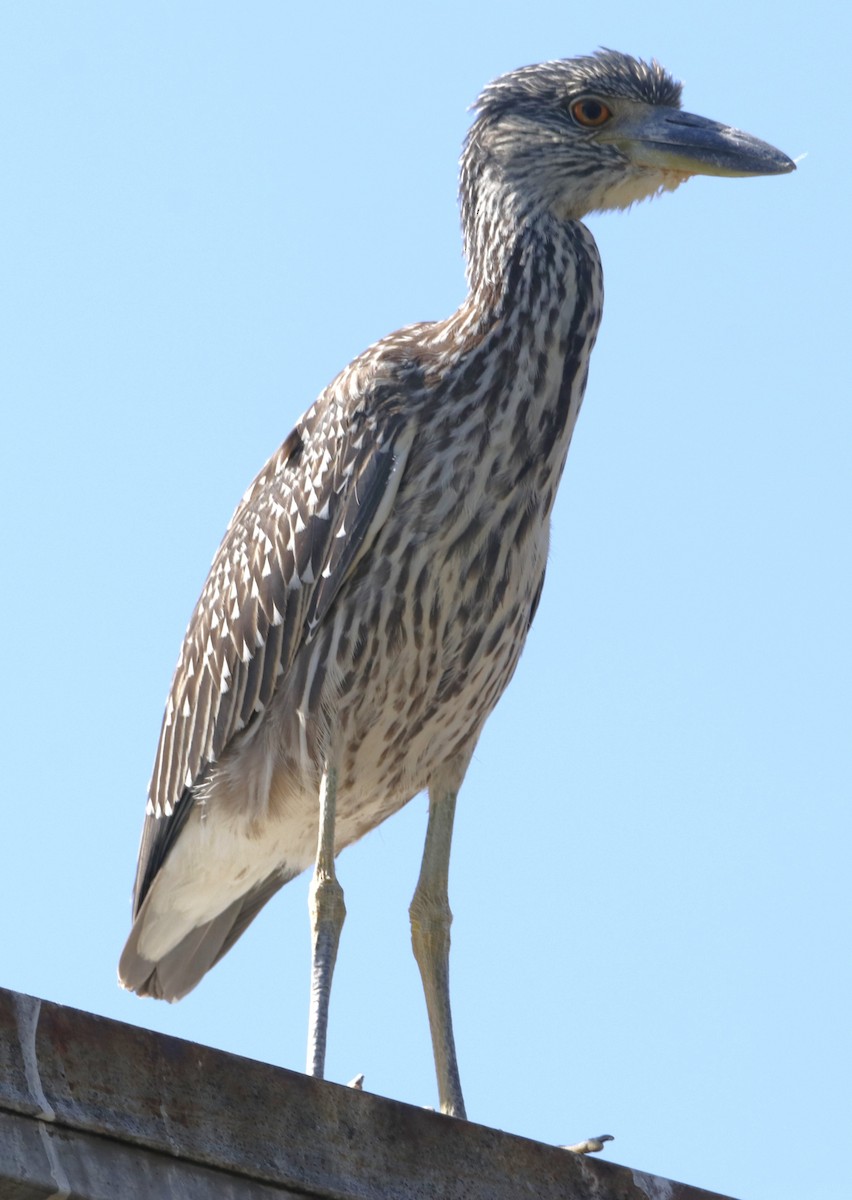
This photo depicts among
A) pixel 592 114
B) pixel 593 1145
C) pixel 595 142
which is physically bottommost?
pixel 593 1145

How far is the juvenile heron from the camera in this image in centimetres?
698

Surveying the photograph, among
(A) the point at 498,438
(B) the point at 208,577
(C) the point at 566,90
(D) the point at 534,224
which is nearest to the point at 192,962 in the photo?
(B) the point at 208,577

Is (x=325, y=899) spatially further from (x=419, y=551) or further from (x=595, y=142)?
(x=595, y=142)

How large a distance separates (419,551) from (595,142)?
195cm

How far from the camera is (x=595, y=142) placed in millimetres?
7758

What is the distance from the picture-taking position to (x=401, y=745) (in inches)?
284

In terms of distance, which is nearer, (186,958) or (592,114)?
(592,114)

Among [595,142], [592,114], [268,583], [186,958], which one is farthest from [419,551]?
[186,958]

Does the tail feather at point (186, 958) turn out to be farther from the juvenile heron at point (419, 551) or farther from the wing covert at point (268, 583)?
the wing covert at point (268, 583)

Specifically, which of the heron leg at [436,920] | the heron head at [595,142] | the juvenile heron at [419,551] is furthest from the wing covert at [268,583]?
the heron head at [595,142]

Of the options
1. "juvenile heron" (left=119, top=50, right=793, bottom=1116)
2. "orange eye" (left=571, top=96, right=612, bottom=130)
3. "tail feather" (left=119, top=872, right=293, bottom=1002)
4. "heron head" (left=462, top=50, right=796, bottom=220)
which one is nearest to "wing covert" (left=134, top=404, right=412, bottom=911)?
"juvenile heron" (left=119, top=50, right=793, bottom=1116)

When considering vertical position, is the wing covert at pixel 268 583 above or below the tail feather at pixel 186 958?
above

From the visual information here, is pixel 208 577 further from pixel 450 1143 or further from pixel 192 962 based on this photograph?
pixel 450 1143

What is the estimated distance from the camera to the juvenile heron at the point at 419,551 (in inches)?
275
